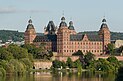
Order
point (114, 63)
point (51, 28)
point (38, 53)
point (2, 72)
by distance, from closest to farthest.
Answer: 1. point (2, 72)
2. point (114, 63)
3. point (38, 53)
4. point (51, 28)

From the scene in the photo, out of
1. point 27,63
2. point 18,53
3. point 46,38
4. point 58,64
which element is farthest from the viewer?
point 46,38

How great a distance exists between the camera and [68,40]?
476ft

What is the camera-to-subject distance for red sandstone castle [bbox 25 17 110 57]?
144 metres

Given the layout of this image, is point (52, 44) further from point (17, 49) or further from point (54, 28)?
point (17, 49)

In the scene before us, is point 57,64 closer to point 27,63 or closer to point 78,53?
point 78,53

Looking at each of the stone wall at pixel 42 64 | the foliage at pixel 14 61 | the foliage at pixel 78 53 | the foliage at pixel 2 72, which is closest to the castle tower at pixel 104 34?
the foliage at pixel 78 53

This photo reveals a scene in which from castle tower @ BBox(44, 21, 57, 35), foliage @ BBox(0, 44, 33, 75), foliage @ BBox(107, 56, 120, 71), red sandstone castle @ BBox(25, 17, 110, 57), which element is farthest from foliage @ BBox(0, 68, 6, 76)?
castle tower @ BBox(44, 21, 57, 35)

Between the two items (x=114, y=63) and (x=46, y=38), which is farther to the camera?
(x=46, y=38)

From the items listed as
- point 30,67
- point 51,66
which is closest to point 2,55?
point 30,67

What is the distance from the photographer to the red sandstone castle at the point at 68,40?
144m

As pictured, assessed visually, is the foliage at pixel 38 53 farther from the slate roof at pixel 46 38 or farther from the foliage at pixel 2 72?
the foliage at pixel 2 72

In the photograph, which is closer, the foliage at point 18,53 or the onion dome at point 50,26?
the foliage at point 18,53

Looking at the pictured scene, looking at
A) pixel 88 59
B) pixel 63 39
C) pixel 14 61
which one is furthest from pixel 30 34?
pixel 14 61

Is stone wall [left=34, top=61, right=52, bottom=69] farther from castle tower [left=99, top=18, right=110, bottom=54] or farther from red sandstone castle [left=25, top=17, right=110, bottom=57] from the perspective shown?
castle tower [left=99, top=18, right=110, bottom=54]
